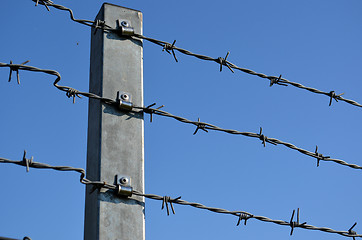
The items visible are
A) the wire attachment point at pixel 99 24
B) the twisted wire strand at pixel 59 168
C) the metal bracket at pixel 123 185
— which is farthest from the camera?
the wire attachment point at pixel 99 24

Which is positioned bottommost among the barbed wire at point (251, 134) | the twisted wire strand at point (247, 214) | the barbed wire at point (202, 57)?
the twisted wire strand at point (247, 214)

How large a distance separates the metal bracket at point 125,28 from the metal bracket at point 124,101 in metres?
0.39

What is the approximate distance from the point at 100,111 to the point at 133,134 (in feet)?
0.72

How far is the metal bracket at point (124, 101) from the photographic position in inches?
145

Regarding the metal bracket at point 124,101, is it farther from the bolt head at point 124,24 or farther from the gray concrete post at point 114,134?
the bolt head at point 124,24

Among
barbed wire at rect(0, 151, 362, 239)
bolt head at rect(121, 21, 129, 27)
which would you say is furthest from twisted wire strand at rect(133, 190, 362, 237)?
bolt head at rect(121, 21, 129, 27)

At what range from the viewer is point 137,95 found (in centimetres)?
382

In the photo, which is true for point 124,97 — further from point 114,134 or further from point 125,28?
point 125,28

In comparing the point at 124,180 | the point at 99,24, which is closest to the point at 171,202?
the point at 124,180

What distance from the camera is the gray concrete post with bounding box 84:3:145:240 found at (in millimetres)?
3422

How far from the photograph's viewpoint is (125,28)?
3928mm

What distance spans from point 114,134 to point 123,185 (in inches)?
11.4

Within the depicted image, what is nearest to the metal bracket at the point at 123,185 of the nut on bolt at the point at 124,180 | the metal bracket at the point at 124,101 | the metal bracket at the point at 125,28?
the nut on bolt at the point at 124,180

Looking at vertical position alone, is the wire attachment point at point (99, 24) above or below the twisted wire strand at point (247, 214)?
above
